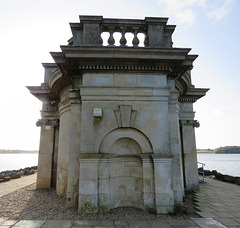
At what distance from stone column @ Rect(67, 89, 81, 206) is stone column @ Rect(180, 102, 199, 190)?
18.6ft

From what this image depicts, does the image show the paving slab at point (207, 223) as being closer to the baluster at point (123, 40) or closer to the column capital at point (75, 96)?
the column capital at point (75, 96)

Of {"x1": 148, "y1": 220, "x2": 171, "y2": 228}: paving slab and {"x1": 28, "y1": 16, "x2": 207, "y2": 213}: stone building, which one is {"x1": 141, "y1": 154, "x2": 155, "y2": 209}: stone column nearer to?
{"x1": 28, "y1": 16, "x2": 207, "y2": 213}: stone building

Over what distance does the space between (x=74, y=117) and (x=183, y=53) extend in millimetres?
4236

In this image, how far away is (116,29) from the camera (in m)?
6.42

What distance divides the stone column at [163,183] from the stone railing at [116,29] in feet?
12.7

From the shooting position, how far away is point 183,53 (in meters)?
5.92

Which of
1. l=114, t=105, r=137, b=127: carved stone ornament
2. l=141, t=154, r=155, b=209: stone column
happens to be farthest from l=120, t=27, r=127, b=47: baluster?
l=141, t=154, r=155, b=209: stone column

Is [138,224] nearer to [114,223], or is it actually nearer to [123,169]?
[114,223]

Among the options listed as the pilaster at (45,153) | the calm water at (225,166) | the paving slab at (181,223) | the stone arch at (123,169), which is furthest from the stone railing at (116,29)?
the calm water at (225,166)

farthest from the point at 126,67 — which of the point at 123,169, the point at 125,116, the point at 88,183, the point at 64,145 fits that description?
the point at 64,145

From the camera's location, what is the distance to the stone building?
5.58 meters

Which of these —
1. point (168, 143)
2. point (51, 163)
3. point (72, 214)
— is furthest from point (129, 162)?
point (51, 163)

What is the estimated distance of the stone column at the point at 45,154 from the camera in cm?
974

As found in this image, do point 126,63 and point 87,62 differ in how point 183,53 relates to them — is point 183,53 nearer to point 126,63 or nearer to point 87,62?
point 126,63
